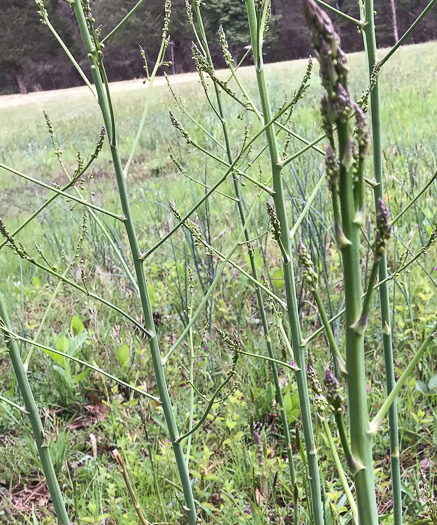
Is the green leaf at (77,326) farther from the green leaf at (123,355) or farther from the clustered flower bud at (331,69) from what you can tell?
the clustered flower bud at (331,69)

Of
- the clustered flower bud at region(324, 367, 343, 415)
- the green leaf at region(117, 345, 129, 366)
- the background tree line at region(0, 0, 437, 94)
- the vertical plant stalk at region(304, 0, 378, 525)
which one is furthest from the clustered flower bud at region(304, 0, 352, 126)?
the background tree line at region(0, 0, 437, 94)

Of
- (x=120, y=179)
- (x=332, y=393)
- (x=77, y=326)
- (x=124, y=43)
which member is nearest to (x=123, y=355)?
(x=77, y=326)

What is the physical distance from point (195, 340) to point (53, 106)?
1230 centimetres

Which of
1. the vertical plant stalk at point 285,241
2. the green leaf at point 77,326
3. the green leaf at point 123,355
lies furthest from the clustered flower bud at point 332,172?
the green leaf at point 77,326

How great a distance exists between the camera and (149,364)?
1.72 metres

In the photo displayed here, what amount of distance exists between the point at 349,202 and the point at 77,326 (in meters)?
1.63

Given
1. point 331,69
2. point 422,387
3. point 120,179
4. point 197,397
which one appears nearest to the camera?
point 331,69

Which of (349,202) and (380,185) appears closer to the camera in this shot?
(349,202)

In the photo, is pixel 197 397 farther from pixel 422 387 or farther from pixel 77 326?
pixel 422 387

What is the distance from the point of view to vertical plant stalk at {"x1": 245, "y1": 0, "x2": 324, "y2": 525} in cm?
59

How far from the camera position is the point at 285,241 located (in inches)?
25.9

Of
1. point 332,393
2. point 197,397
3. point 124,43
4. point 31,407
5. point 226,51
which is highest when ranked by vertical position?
point 124,43

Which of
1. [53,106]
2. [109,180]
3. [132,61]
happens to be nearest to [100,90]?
[109,180]

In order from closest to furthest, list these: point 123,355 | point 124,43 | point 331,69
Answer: point 331,69 < point 123,355 < point 124,43
